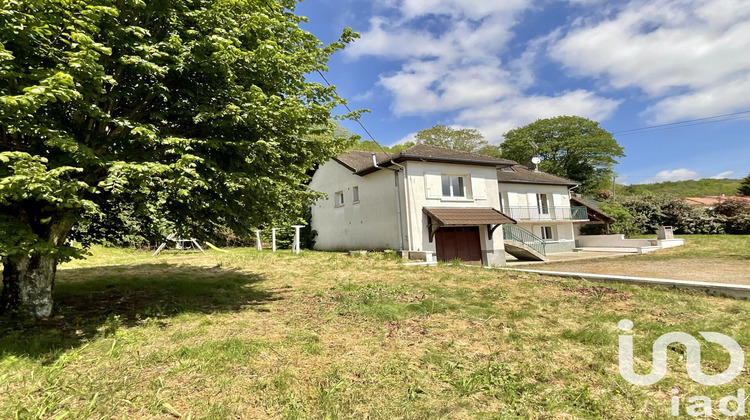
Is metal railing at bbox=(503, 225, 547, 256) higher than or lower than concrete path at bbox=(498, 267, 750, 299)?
higher

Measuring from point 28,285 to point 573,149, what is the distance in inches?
2078

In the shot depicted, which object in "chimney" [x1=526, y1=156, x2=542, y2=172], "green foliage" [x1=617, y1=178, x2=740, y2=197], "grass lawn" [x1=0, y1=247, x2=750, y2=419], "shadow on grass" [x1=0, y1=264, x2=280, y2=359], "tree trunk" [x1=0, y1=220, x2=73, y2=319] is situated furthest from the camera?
"green foliage" [x1=617, y1=178, x2=740, y2=197]

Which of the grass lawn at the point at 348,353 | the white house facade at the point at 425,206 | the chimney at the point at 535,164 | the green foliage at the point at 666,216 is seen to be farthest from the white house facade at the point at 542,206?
the grass lawn at the point at 348,353

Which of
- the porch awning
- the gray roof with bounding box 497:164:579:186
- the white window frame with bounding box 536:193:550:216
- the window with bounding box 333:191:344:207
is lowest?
the porch awning

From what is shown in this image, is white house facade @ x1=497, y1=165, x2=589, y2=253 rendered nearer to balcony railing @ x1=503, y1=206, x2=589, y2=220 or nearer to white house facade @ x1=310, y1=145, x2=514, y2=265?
balcony railing @ x1=503, y1=206, x2=589, y2=220

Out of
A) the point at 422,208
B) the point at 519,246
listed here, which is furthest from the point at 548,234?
the point at 422,208

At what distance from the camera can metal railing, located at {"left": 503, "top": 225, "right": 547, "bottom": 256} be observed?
21.5 m

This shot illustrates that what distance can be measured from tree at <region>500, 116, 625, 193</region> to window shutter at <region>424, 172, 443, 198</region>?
3270 cm

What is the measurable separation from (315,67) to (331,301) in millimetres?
4430

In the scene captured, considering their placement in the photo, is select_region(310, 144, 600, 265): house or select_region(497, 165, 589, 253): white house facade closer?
select_region(310, 144, 600, 265): house

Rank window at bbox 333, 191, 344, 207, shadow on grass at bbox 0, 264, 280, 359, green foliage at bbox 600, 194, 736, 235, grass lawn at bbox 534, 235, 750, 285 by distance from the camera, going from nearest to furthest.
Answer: shadow on grass at bbox 0, 264, 280, 359
grass lawn at bbox 534, 235, 750, 285
window at bbox 333, 191, 344, 207
green foliage at bbox 600, 194, 736, 235

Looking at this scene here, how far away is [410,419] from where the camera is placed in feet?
9.55

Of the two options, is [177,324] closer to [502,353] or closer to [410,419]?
[410,419]

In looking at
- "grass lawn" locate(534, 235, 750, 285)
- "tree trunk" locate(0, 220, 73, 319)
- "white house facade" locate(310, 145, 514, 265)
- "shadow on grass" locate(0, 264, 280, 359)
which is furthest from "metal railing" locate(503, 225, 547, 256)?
"tree trunk" locate(0, 220, 73, 319)
